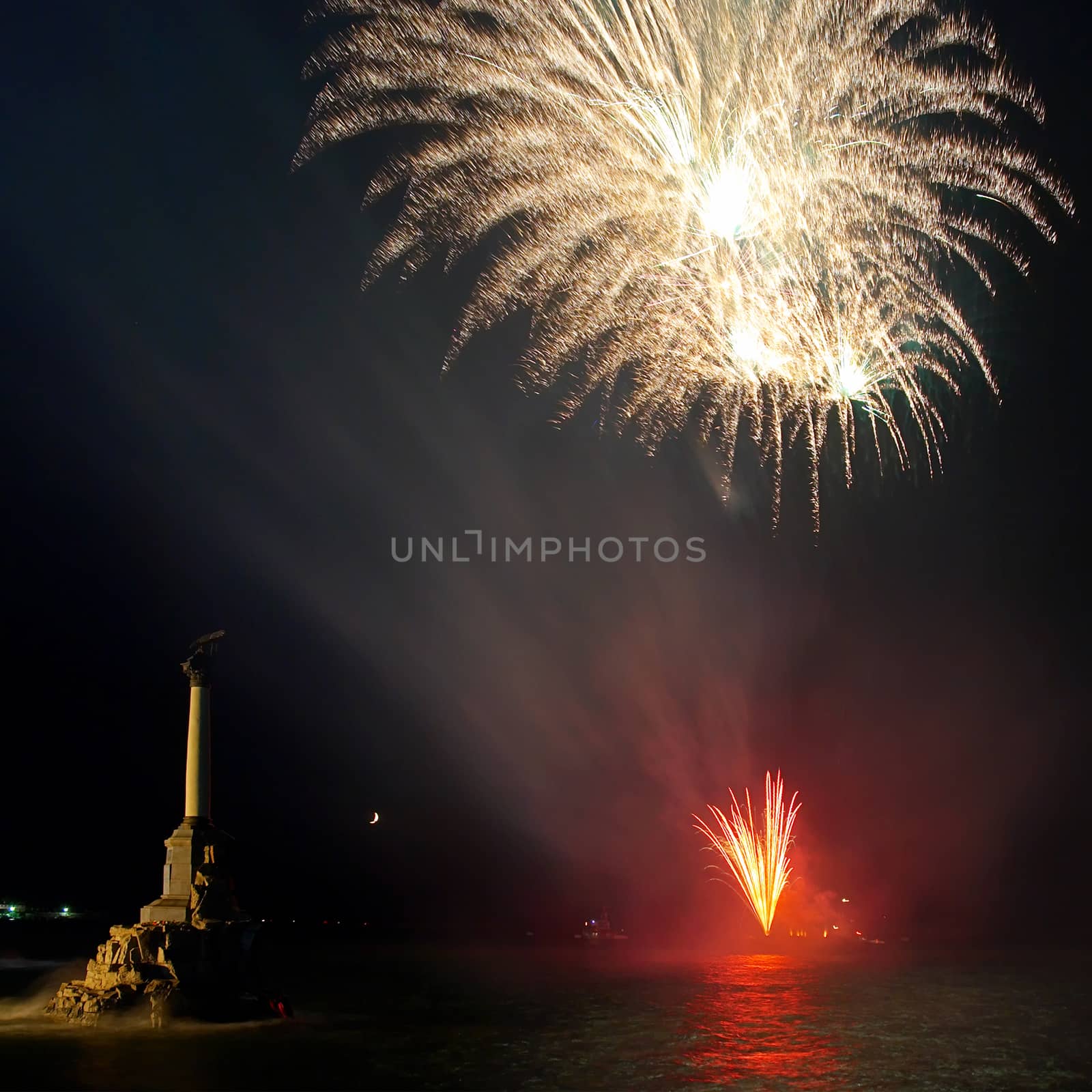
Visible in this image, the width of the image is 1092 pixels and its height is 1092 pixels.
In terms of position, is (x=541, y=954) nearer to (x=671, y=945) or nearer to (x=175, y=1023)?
(x=671, y=945)

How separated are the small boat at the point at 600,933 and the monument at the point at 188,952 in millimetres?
57349

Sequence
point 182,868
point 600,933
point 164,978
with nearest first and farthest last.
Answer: point 164,978 → point 182,868 → point 600,933

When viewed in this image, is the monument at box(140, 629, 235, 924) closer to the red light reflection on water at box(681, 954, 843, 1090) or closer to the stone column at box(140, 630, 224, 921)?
the stone column at box(140, 630, 224, 921)

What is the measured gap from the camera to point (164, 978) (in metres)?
25.8

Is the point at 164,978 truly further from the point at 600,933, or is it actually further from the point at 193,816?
the point at 600,933

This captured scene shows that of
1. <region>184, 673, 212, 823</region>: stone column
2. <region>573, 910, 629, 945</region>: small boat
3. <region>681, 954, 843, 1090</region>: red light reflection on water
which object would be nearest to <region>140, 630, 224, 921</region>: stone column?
<region>184, 673, 212, 823</region>: stone column

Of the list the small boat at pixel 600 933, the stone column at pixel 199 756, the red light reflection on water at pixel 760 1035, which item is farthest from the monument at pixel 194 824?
the small boat at pixel 600 933

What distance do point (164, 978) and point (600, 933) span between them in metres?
61.4

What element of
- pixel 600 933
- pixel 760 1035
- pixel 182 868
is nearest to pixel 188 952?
pixel 182 868

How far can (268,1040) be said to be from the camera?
2431cm

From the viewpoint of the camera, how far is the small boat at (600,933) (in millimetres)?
82375

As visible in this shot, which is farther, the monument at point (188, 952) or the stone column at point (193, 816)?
the stone column at point (193, 816)

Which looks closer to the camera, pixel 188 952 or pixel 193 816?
pixel 188 952

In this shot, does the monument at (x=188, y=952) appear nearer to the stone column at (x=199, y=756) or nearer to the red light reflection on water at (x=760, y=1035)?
the stone column at (x=199, y=756)
